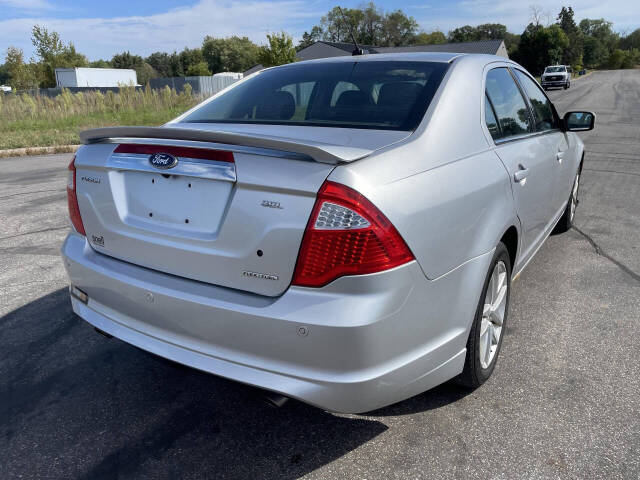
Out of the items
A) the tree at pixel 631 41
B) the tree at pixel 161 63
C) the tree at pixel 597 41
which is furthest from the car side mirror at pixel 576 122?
the tree at pixel 631 41

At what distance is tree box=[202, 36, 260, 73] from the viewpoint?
3976 inches

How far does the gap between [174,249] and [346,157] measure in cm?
79

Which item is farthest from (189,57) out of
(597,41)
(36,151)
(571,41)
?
(36,151)

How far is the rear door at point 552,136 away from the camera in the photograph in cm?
372

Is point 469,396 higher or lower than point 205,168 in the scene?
lower

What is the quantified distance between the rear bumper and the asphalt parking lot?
153 millimetres

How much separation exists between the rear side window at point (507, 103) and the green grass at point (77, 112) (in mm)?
12722

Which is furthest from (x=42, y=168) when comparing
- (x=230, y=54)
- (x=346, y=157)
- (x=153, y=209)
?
(x=230, y=54)

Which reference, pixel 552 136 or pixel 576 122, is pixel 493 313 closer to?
pixel 552 136

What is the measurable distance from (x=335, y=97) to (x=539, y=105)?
6.15 feet

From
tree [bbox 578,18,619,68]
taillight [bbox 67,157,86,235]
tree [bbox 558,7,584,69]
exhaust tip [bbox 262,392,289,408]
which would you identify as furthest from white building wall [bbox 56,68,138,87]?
tree [bbox 578,18,619,68]

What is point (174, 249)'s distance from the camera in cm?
213

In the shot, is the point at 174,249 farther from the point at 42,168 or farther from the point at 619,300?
the point at 42,168

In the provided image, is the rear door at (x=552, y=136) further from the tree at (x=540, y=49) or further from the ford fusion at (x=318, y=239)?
the tree at (x=540, y=49)
